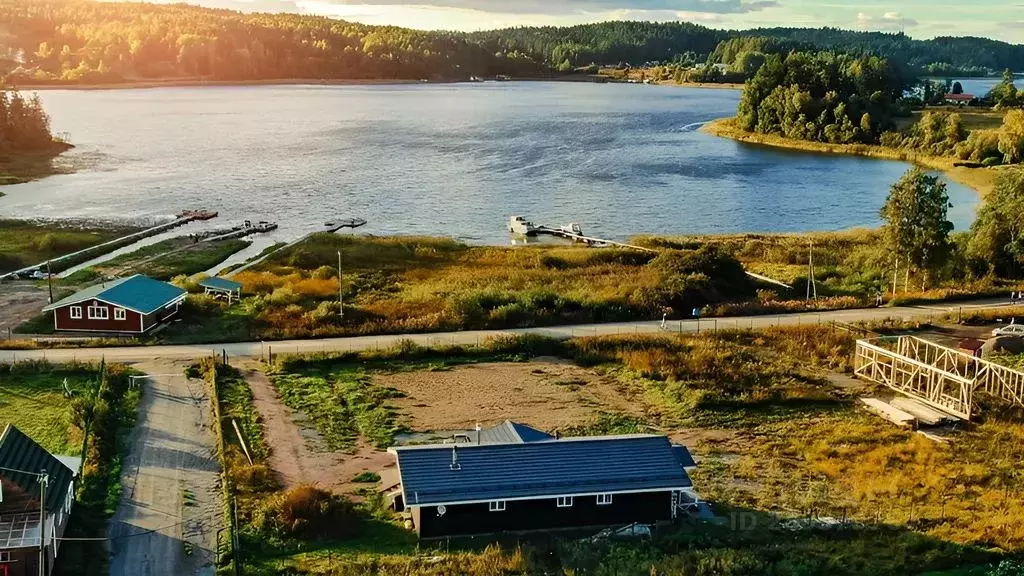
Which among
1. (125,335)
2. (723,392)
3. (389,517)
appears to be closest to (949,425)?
(723,392)

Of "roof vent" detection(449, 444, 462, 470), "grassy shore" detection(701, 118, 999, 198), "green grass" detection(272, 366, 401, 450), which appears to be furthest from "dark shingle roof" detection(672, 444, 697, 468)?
"grassy shore" detection(701, 118, 999, 198)

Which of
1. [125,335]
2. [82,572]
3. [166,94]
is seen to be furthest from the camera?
[166,94]

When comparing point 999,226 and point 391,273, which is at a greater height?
point 999,226

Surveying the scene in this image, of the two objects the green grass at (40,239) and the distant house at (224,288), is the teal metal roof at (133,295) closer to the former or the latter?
A: the distant house at (224,288)

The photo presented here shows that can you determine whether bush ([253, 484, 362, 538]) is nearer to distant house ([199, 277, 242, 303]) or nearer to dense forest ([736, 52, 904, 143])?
distant house ([199, 277, 242, 303])

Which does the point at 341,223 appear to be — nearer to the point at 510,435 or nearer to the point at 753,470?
the point at 510,435

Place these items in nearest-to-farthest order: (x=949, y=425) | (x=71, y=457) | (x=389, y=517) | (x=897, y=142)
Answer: (x=389, y=517), (x=71, y=457), (x=949, y=425), (x=897, y=142)

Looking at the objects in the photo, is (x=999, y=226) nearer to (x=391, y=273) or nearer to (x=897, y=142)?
(x=391, y=273)
